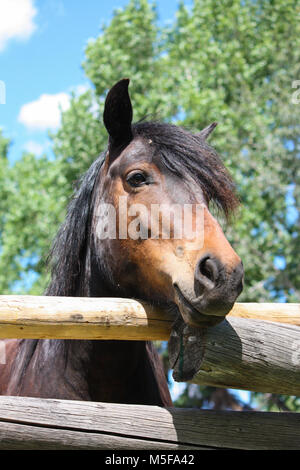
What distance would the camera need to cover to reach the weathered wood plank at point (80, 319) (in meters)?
2.18

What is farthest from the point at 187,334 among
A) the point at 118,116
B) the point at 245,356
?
the point at 118,116

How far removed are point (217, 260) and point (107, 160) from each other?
124 cm

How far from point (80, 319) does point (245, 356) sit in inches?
29.5

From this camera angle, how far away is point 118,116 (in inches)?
119

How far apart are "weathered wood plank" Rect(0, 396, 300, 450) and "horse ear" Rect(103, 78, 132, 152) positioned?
59.3 inches

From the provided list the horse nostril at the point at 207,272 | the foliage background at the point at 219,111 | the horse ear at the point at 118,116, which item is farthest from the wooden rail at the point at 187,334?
the foliage background at the point at 219,111

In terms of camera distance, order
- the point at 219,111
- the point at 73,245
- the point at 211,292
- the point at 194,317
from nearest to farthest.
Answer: the point at 211,292 → the point at 194,317 → the point at 73,245 → the point at 219,111

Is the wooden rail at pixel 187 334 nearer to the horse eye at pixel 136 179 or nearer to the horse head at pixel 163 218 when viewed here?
the horse head at pixel 163 218

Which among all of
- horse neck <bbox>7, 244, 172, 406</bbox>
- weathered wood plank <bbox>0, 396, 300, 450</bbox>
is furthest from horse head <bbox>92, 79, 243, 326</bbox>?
weathered wood plank <bbox>0, 396, 300, 450</bbox>

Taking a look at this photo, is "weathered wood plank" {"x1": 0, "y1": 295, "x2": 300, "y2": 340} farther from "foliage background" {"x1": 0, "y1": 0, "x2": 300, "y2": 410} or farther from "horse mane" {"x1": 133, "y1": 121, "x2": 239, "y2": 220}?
"foliage background" {"x1": 0, "y1": 0, "x2": 300, "y2": 410}

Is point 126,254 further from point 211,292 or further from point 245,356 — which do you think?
point 245,356

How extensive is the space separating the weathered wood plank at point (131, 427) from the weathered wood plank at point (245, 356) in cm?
20

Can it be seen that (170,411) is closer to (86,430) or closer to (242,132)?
(86,430)

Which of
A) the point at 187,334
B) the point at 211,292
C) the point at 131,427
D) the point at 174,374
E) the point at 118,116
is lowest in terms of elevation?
the point at 131,427
